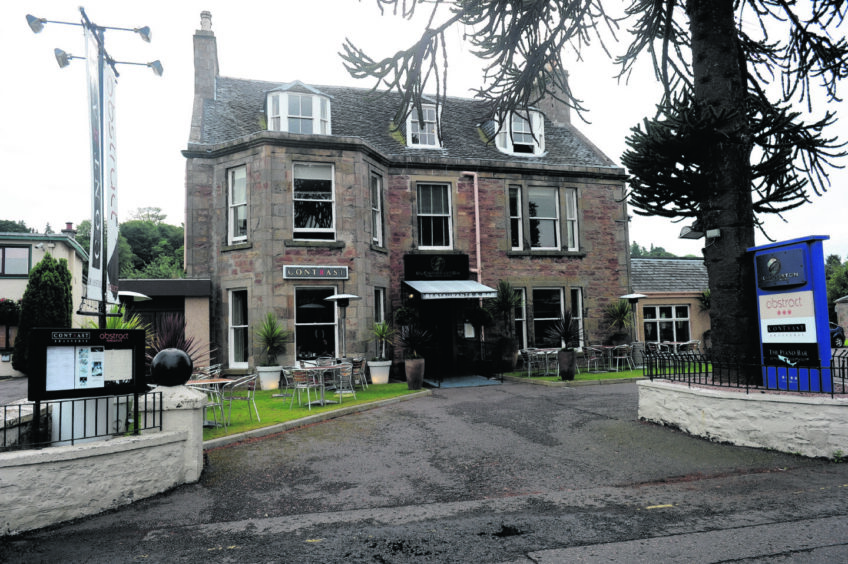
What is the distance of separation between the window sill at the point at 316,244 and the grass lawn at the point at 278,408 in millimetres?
4186

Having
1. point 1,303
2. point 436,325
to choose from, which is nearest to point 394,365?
point 436,325

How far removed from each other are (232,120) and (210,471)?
1426 centimetres

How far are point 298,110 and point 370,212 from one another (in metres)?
4.05

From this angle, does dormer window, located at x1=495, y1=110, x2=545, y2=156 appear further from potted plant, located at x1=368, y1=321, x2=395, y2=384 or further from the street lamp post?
the street lamp post

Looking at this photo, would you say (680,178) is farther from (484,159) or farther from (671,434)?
(484,159)

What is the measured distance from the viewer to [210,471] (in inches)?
268

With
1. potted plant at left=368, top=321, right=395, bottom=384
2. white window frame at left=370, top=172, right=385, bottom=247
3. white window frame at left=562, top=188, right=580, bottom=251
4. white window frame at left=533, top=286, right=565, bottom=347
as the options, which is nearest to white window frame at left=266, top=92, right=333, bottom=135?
white window frame at left=370, top=172, right=385, bottom=247

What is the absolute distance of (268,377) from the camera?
14.9 m

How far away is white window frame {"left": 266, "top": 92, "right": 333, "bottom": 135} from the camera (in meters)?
16.9

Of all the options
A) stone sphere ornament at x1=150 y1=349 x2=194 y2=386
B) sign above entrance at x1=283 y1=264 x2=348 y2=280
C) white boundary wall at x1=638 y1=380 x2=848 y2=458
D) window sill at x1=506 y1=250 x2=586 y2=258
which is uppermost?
window sill at x1=506 y1=250 x2=586 y2=258

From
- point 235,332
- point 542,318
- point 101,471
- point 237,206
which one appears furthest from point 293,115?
point 101,471

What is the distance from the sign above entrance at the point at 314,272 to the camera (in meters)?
15.5

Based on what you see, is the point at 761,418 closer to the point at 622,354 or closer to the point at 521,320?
the point at 521,320

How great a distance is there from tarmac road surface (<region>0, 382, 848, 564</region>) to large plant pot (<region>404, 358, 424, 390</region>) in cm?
517
